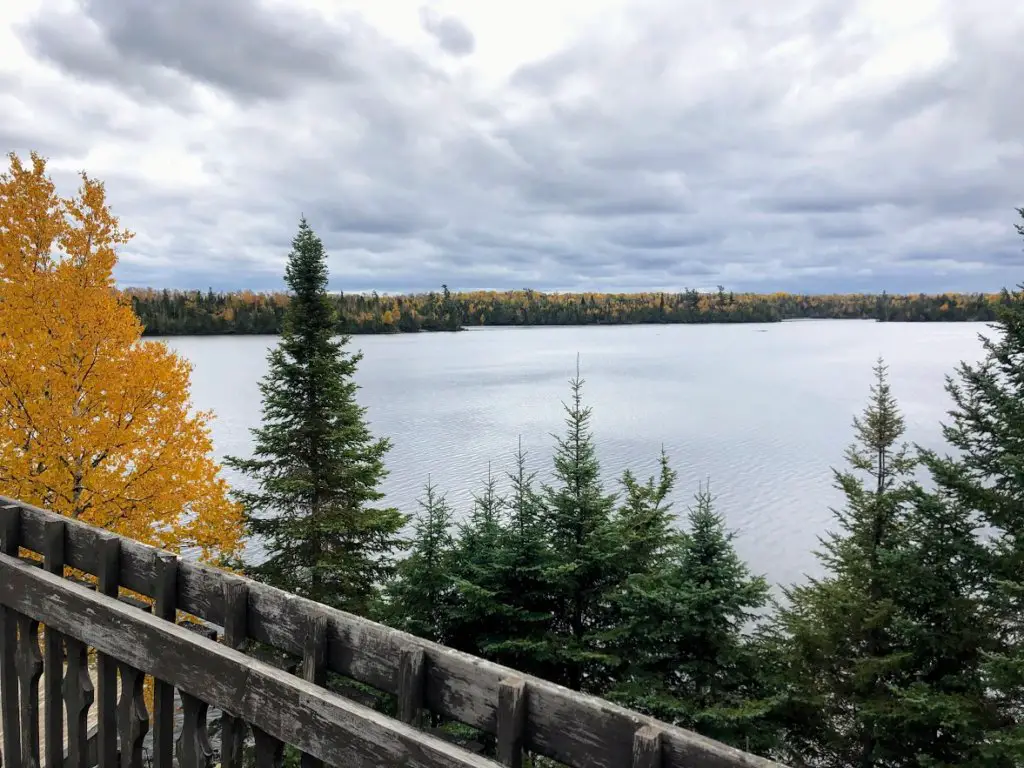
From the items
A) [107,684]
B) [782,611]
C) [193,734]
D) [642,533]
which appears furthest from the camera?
[782,611]

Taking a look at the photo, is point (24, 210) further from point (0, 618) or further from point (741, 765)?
point (741, 765)

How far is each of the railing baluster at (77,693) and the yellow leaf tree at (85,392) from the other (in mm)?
11233

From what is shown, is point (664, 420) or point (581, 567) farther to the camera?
point (664, 420)

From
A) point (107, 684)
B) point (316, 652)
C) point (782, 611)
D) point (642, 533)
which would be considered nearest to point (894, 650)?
point (782, 611)

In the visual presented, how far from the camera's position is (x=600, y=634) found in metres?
11.0

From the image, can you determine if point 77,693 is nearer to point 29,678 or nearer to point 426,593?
point 29,678

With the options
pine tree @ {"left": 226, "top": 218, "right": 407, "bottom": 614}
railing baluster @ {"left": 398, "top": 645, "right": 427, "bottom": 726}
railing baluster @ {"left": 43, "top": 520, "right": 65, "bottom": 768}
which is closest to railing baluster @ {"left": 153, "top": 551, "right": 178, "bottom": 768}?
railing baluster @ {"left": 43, "top": 520, "right": 65, "bottom": 768}

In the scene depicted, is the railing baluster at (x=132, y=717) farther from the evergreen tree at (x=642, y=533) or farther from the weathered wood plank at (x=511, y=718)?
the evergreen tree at (x=642, y=533)

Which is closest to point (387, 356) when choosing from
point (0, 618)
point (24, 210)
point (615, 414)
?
point (615, 414)

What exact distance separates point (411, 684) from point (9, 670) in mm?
2559

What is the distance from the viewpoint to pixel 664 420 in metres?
48.9

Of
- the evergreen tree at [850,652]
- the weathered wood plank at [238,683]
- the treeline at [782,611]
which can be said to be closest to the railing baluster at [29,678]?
the weathered wood plank at [238,683]

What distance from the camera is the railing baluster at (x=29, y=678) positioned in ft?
11.0

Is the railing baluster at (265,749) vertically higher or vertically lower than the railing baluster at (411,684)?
lower
